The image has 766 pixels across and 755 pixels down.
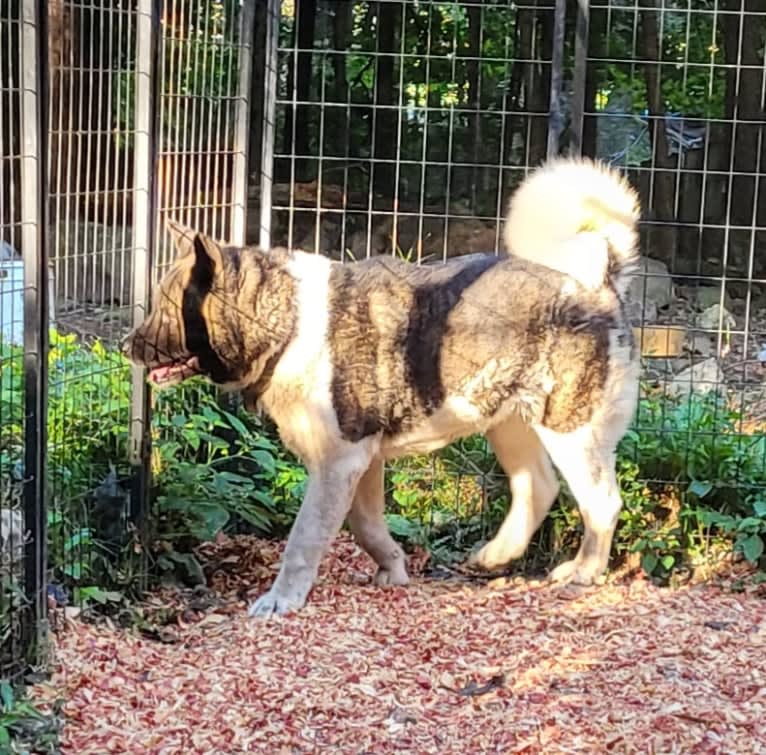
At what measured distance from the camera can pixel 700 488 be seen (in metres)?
6.36

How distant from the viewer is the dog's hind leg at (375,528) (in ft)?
19.4

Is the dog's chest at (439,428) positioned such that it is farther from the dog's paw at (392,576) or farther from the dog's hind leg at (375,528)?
the dog's paw at (392,576)

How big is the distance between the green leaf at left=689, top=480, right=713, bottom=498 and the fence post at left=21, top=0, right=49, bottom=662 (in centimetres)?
309

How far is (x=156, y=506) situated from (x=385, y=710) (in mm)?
1939

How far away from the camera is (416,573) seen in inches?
248

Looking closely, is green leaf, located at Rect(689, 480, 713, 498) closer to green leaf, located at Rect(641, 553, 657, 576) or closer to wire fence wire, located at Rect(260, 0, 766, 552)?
green leaf, located at Rect(641, 553, 657, 576)

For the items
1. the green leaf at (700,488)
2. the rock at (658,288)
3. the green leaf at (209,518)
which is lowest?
the green leaf at (209,518)

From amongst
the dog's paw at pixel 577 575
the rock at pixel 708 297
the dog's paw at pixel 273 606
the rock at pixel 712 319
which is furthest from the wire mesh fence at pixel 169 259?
the rock at pixel 708 297

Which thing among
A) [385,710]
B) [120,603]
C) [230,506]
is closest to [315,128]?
[230,506]

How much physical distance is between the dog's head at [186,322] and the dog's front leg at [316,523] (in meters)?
0.55

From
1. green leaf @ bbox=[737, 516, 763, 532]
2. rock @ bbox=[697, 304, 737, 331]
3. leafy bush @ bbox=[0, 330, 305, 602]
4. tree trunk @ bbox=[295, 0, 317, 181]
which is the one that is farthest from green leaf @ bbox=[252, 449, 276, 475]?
rock @ bbox=[697, 304, 737, 331]

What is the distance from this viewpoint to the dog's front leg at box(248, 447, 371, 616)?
552 cm

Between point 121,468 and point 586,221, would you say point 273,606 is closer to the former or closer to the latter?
point 121,468

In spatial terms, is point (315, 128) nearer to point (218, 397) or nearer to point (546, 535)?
point (218, 397)
